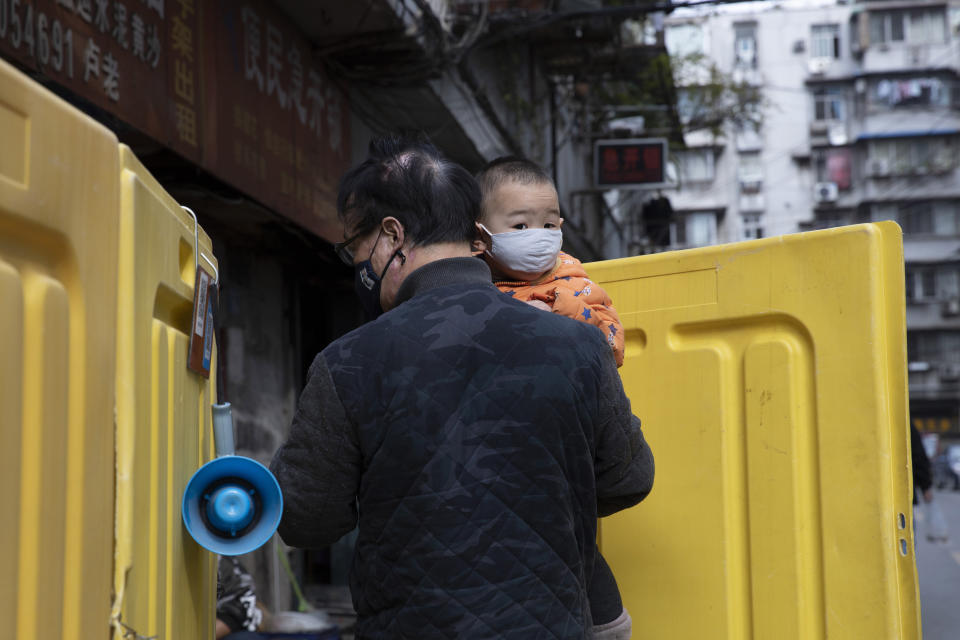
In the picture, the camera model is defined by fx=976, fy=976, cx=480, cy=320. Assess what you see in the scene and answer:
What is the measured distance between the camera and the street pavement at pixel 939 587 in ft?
21.5

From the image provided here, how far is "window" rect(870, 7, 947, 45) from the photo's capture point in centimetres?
3731

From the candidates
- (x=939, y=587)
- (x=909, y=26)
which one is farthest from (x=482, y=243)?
(x=909, y=26)

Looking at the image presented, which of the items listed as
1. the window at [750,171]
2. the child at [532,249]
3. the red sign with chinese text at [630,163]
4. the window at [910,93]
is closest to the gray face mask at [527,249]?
the child at [532,249]

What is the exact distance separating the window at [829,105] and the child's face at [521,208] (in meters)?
39.6

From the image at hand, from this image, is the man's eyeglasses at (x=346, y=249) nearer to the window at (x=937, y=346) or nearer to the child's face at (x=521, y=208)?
the child's face at (x=521, y=208)

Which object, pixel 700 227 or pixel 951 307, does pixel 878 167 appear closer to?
pixel 951 307

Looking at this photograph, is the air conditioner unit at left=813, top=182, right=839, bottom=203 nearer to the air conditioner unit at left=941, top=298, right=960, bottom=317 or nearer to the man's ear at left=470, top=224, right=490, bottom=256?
the air conditioner unit at left=941, top=298, right=960, bottom=317

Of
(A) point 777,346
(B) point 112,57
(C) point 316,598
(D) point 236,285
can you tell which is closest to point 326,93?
(D) point 236,285

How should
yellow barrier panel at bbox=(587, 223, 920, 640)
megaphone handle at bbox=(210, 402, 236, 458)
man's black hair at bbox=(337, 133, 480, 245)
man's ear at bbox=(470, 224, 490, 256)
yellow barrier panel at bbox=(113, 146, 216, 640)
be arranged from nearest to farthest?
yellow barrier panel at bbox=(113, 146, 216, 640)
megaphone handle at bbox=(210, 402, 236, 458)
man's black hair at bbox=(337, 133, 480, 245)
yellow barrier panel at bbox=(587, 223, 920, 640)
man's ear at bbox=(470, 224, 490, 256)

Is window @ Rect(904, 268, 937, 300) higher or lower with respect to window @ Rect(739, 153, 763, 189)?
lower

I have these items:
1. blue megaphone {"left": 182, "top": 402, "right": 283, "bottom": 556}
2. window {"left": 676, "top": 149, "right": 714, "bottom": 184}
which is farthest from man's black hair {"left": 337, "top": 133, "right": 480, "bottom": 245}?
window {"left": 676, "top": 149, "right": 714, "bottom": 184}

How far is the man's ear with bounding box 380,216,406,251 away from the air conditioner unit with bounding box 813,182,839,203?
1515 inches

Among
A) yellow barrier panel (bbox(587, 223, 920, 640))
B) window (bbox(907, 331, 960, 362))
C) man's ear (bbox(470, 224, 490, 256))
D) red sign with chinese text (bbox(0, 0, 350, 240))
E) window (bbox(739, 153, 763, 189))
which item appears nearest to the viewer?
yellow barrier panel (bbox(587, 223, 920, 640))

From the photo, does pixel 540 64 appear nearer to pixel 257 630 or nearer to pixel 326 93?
pixel 326 93
